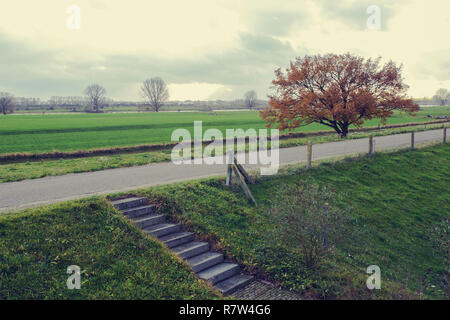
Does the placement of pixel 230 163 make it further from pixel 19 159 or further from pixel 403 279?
pixel 19 159

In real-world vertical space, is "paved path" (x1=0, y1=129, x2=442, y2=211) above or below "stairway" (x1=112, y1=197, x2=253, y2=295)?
above

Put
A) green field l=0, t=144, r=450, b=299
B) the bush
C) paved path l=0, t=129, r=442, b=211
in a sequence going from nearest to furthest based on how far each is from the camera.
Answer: green field l=0, t=144, r=450, b=299
the bush
paved path l=0, t=129, r=442, b=211

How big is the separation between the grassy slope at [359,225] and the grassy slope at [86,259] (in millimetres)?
1751

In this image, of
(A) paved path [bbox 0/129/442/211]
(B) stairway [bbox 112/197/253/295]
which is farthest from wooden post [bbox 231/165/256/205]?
(B) stairway [bbox 112/197/253/295]

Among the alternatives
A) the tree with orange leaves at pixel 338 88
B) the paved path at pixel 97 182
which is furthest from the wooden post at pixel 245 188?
the tree with orange leaves at pixel 338 88

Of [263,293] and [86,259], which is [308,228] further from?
[86,259]

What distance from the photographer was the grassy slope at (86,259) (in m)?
6.41

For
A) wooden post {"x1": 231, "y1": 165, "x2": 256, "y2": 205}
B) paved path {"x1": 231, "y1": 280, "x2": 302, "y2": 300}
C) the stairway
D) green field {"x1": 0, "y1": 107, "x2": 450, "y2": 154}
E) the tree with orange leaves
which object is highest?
the tree with orange leaves

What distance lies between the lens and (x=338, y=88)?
2230cm

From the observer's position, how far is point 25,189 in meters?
11.0

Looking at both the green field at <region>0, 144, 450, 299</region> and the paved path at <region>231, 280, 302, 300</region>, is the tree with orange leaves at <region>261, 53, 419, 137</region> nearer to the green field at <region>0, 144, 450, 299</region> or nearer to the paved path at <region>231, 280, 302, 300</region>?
the green field at <region>0, 144, 450, 299</region>

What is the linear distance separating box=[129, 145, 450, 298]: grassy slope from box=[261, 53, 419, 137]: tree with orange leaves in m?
6.68

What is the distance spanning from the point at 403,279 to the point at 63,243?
846cm

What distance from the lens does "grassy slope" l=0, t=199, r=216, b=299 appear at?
6.41 m
